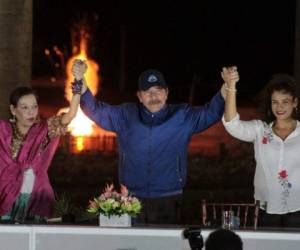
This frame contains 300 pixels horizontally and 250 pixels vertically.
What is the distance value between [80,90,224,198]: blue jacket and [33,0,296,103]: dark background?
46.5ft

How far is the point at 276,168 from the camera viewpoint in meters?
6.88

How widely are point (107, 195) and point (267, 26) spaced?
18.4m

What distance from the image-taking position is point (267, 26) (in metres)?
24.6

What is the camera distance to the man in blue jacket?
7230 mm

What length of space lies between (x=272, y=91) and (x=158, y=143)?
36.2 inches

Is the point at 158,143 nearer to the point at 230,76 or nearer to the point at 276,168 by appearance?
the point at 230,76

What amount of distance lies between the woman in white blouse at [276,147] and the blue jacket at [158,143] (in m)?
0.34

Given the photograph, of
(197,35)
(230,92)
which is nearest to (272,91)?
(230,92)

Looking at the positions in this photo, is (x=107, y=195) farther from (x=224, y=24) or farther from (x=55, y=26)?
(x=55, y=26)

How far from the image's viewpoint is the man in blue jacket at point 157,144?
7.23 metres

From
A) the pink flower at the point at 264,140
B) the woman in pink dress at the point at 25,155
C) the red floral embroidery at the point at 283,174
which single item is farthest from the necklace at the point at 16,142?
the red floral embroidery at the point at 283,174

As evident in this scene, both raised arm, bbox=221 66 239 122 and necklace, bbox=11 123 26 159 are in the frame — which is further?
necklace, bbox=11 123 26 159

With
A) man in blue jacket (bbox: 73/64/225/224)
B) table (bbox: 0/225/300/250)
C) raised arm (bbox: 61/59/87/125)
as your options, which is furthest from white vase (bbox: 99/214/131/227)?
raised arm (bbox: 61/59/87/125)

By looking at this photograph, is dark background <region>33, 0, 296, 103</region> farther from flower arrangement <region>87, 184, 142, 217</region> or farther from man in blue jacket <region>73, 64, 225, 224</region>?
flower arrangement <region>87, 184, 142, 217</region>
